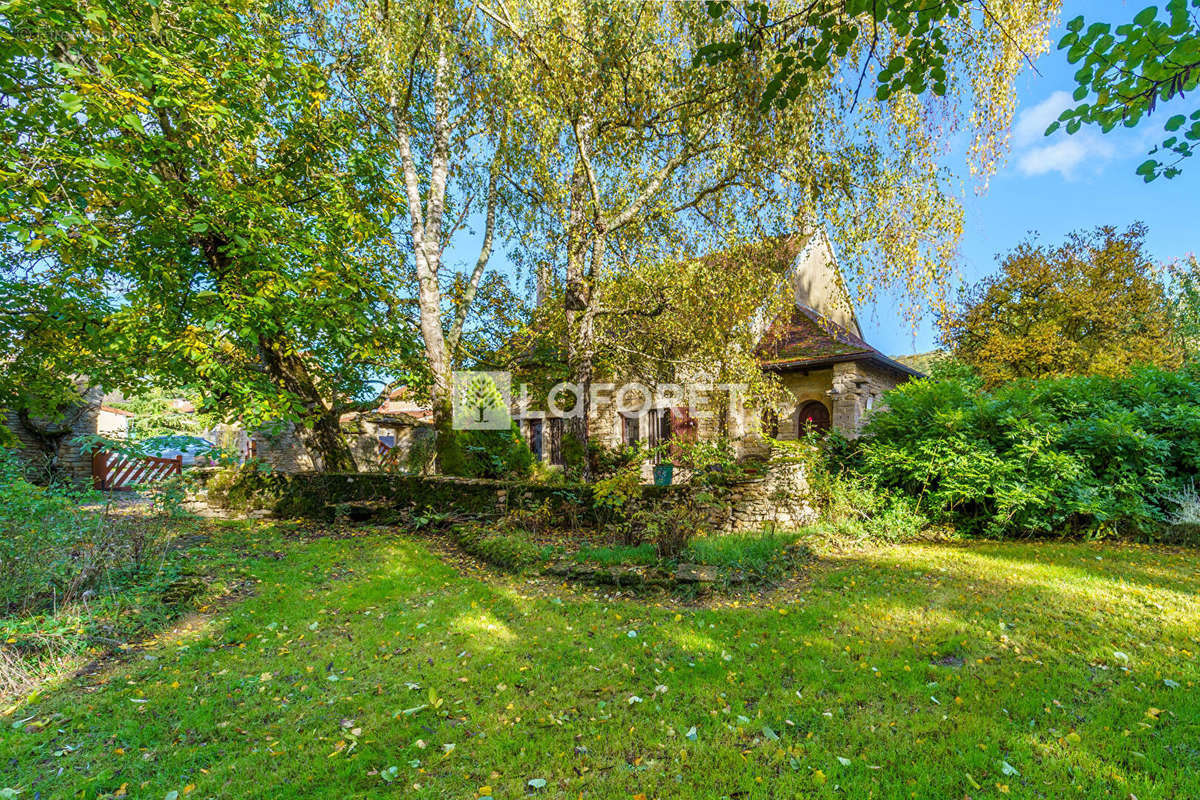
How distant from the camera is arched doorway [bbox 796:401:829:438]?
12461mm

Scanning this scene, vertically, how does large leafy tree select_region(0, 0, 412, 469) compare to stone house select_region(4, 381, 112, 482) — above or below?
above

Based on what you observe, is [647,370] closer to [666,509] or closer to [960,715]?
[666,509]

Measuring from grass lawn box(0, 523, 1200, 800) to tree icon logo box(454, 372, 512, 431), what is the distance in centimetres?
478

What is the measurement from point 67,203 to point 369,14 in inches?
247

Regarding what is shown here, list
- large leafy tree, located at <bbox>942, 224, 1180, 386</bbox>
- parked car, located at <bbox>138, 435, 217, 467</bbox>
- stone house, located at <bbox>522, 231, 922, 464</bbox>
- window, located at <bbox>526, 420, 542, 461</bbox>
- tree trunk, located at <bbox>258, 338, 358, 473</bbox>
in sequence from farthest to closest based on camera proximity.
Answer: window, located at <bbox>526, 420, 542, 461</bbox>
large leafy tree, located at <bbox>942, 224, 1180, 386</bbox>
stone house, located at <bbox>522, 231, 922, 464</bbox>
tree trunk, located at <bbox>258, 338, 358, 473</bbox>
parked car, located at <bbox>138, 435, 217, 467</bbox>

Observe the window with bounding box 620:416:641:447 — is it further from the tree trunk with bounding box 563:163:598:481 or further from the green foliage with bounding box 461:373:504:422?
the green foliage with bounding box 461:373:504:422

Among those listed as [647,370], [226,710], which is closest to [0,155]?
[226,710]

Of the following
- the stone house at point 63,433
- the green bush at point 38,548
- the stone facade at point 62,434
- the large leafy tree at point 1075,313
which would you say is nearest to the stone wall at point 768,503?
the green bush at point 38,548

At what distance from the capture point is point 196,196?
6641mm

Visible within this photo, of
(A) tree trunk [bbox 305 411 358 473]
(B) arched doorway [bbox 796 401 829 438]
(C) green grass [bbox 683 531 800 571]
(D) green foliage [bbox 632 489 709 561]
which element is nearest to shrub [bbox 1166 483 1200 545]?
(C) green grass [bbox 683 531 800 571]

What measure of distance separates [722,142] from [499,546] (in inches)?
271

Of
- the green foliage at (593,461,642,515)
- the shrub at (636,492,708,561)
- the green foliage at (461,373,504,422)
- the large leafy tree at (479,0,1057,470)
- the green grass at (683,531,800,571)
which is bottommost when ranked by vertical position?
the green grass at (683,531,800,571)

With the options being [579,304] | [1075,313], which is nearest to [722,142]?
[579,304]

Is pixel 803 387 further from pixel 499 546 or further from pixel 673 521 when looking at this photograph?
pixel 499 546
